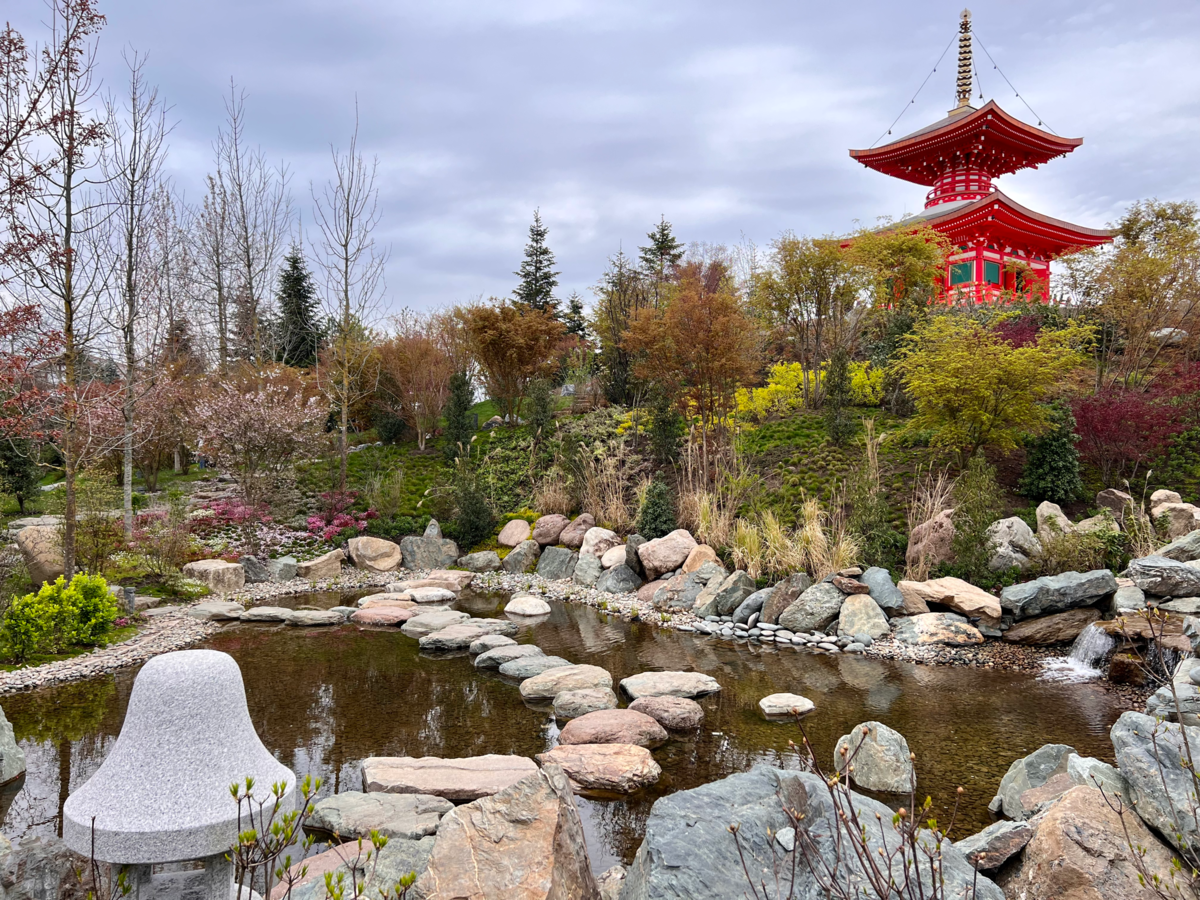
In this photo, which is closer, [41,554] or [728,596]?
[41,554]

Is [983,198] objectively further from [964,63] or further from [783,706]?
[783,706]

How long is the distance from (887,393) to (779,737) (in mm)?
9190

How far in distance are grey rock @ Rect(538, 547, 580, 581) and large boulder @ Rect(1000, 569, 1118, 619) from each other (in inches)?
218

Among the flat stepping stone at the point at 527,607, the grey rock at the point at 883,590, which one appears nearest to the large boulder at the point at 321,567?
the flat stepping stone at the point at 527,607

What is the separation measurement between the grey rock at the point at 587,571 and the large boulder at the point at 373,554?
2.96m

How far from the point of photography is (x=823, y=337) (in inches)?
536

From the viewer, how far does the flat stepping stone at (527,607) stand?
27.3 ft

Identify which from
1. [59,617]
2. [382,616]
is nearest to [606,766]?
[382,616]

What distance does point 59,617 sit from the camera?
616cm

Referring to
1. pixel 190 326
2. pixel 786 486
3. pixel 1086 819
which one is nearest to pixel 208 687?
pixel 1086 819

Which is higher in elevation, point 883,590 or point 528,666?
point 883,590

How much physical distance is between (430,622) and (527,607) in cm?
129

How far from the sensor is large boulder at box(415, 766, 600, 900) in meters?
2.37

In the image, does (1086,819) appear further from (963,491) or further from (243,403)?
(243,403)
